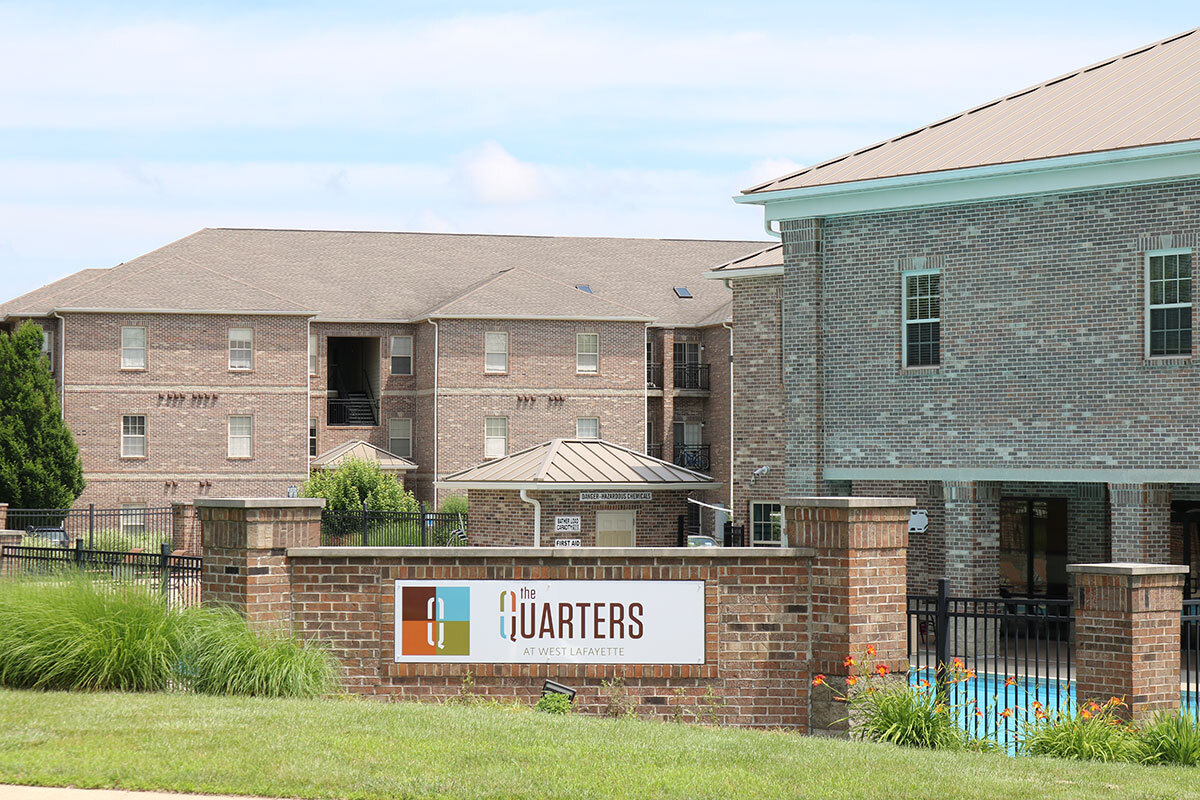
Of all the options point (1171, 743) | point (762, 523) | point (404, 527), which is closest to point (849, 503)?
point (1171, 743)

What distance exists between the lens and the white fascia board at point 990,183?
22.2 m

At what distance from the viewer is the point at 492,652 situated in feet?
45.0

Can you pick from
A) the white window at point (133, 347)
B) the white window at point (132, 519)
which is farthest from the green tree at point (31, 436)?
the white window at point (133, 347)

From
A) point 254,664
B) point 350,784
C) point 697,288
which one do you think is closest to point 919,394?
point 254,664

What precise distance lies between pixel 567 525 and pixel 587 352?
73.0 ft

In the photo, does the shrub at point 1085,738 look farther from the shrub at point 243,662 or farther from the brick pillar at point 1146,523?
the brick pillar at point 1146,523

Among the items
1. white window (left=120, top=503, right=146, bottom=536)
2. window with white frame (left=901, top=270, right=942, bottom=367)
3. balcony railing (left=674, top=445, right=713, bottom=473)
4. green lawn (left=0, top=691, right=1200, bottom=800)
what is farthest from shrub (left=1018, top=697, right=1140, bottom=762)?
balcony railing (left=674, top=445, right=713, bottom=473)

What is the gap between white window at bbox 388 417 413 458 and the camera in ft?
181

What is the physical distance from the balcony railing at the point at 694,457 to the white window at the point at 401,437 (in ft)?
35.4

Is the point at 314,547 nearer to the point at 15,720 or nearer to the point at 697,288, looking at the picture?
the point at 15,720

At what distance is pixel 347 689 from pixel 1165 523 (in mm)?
15197

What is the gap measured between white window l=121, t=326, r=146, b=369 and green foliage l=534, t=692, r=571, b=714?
131 feet

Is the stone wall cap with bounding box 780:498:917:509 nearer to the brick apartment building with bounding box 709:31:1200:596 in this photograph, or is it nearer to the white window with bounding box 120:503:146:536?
the brick apartment building with bounding box 709:31:1200:596

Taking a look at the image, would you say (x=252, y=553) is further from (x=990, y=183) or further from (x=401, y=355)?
(x=401, y=355)
